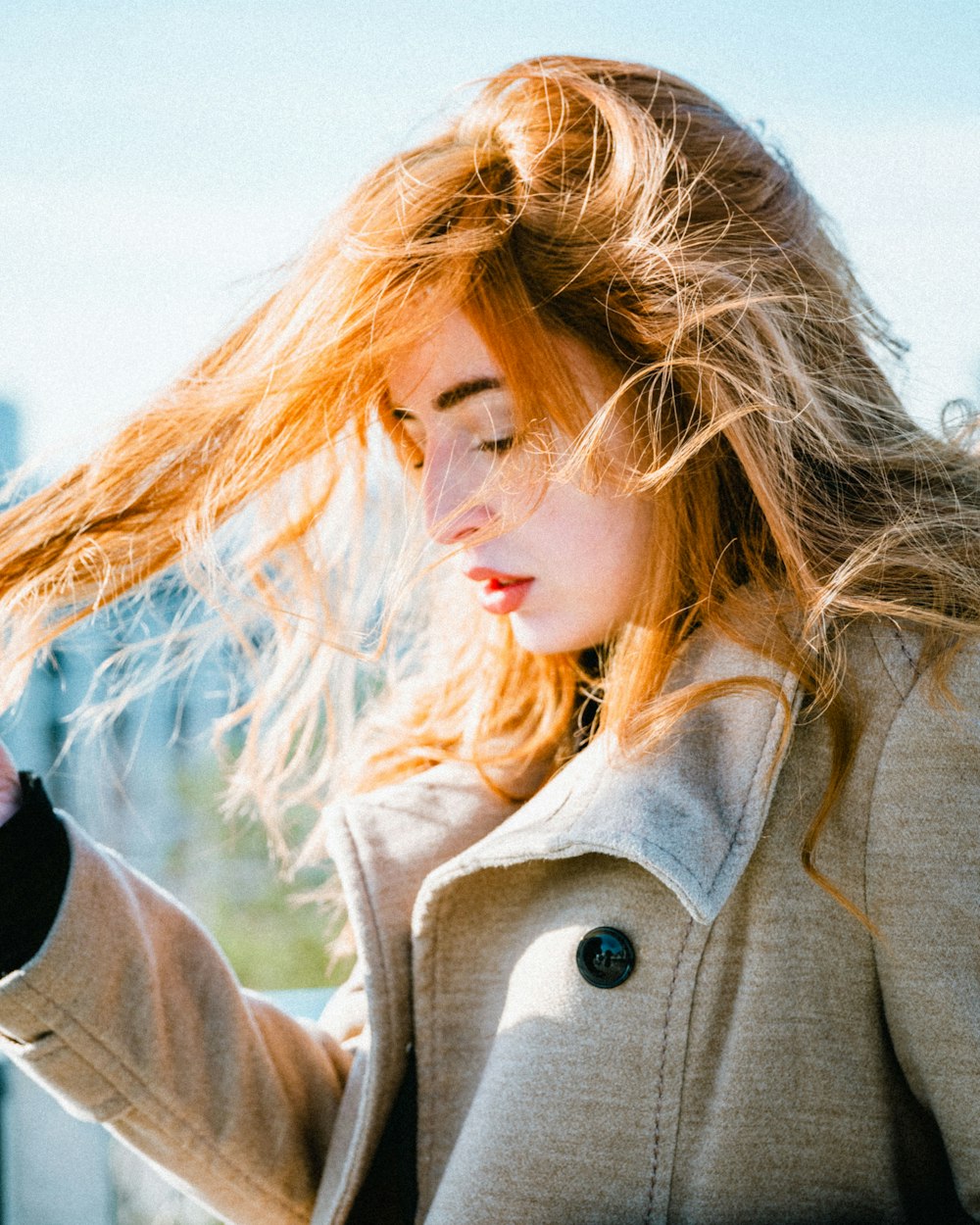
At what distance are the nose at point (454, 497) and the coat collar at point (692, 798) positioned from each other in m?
0.25

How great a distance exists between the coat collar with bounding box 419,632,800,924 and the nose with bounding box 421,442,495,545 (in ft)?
0.83

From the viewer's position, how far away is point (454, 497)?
47.0 inches

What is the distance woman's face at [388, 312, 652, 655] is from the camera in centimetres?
118

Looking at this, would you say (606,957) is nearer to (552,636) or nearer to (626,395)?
(552,636)

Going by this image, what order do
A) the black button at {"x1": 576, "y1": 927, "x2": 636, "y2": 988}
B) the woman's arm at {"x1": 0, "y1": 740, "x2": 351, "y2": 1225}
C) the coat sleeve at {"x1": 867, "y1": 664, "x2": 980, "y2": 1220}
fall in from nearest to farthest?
the coat sleeve at {"x1": 867, "y1": 664, "x2": 980, "y2": 1220} → the black button at {"x1": 576, "y1": 927, "x2": 636, "y2": 988} → the woman's arm at {"x1": 0, "y1": 740, "x2": 351, "y2": 1225}

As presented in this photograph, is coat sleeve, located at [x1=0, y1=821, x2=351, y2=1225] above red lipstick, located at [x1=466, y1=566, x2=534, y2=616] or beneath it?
beneath

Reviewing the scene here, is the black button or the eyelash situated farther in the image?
the eyelash

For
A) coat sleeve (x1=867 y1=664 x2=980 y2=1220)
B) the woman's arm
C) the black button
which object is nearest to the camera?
coat sleeve (x1=867 y1=664 x2=980 y2=1220)

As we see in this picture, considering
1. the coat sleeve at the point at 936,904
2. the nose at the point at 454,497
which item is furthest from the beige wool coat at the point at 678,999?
the nose at the point at 454,497

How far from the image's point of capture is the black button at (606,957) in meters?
1.05

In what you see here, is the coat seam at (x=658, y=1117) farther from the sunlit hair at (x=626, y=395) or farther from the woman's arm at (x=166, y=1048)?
the woman's arm at (x=166, y=1048)

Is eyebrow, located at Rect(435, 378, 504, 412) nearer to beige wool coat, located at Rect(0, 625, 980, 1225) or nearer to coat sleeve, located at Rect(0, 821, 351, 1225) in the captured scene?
beige wool coat, located at Rect(0, 625, 980, 1225)

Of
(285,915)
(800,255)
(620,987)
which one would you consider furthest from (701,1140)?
(285,915)

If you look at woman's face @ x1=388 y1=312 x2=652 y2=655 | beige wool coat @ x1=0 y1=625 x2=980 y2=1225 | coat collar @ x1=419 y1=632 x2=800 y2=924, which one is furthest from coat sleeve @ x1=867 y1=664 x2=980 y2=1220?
woman's face @ x1=388 y1=312 x2=652 y2=655
